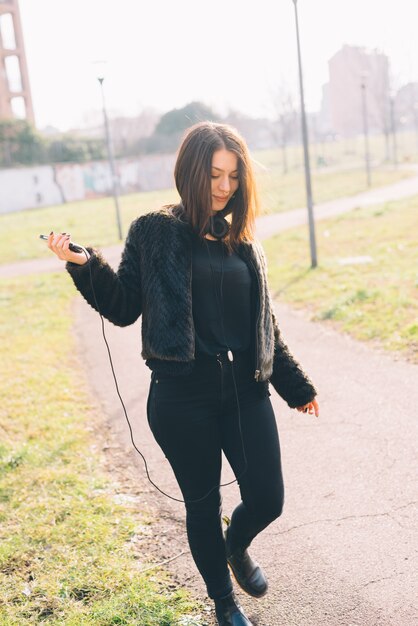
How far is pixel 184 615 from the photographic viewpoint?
281 cm

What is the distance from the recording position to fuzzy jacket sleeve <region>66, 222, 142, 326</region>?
2.52 m

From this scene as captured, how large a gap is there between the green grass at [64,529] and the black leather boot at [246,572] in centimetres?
25

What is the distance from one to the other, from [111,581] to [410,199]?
1837 cm

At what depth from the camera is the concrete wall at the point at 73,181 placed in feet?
120

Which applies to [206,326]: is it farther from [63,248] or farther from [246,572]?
[246,572]

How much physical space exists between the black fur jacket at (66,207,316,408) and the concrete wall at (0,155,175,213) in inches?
1369

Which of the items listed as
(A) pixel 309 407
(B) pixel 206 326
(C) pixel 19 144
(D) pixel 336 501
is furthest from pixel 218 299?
(C) pixel 19 144

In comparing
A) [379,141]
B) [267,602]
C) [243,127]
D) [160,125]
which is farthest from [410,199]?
[379,141]

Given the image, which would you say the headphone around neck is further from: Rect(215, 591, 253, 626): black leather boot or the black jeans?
Rect(215, 591, 253, 626): black leather boot

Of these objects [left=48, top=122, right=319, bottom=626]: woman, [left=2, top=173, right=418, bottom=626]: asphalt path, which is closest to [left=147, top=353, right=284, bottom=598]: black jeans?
[left=48, top=122, right=319, bottom=626]: woman

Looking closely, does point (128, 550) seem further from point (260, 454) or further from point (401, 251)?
point (401, 251)

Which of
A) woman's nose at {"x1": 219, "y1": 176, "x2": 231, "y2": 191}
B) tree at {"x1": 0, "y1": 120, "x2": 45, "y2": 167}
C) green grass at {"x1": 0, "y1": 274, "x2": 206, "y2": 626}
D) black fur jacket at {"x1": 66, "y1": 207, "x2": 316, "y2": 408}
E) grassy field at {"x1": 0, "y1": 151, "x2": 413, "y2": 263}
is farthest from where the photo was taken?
tree at {"x1": 0, "y1": 120, "x2": 45, "y2": 167}

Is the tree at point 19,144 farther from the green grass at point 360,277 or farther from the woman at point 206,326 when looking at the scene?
the woman at point 206,326

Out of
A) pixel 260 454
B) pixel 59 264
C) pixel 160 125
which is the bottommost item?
pixel 59 264
